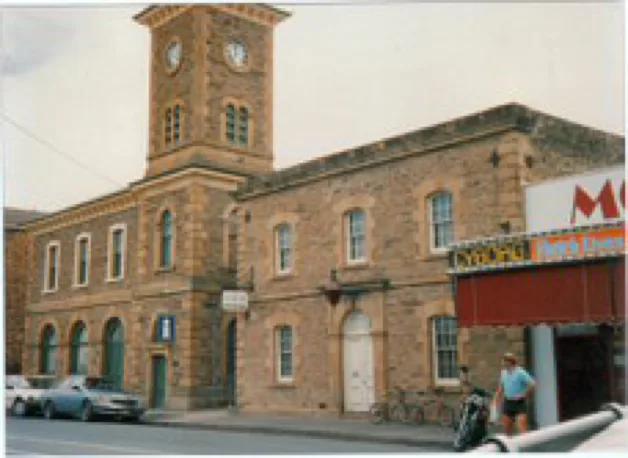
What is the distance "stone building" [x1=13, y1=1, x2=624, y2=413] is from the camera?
18.8 m

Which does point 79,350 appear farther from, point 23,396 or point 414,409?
point 414,409

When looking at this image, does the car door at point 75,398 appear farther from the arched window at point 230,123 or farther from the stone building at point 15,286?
the stone building at point 15,286

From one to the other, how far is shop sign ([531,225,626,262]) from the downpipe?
327 inches

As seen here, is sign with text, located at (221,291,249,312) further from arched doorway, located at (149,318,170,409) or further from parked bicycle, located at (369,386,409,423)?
parked bicycle, located at (369,386,409,423)

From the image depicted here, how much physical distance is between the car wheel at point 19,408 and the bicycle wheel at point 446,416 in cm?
1358

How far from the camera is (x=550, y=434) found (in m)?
4.91

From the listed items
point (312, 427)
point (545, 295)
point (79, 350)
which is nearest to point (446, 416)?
point (312, 427)

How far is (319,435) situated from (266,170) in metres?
14.6

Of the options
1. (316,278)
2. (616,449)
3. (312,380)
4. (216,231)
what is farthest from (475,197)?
(616,449)

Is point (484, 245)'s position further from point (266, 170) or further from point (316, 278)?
point (266, 170)

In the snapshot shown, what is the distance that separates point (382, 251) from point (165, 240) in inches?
422

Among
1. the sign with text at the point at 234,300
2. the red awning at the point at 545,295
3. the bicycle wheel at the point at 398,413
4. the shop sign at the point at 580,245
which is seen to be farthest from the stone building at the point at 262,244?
the shop sign at the point at 580,245

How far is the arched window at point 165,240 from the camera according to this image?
92.8 feet

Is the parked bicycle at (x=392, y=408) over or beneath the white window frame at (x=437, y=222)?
beneath
